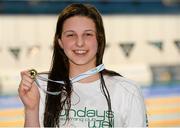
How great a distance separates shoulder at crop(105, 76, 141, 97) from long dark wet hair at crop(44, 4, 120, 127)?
0.10 ft

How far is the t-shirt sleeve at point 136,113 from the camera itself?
156cm

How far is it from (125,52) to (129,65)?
300 mm

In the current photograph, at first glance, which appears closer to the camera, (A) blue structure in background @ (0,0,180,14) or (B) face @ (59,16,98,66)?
(B) face @ (59,16,98,66)

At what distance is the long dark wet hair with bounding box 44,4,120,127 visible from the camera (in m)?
1.57

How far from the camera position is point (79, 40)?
1581 millimetres

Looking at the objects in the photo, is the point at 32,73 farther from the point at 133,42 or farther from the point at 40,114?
the point at 133,42

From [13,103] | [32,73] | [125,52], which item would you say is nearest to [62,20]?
[32,73]

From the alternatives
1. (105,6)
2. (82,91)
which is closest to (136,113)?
(82,91)

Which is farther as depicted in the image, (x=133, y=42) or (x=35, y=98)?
(x=133, y=42)

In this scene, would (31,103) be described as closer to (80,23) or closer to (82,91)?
(82,91)

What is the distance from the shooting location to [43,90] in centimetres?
161

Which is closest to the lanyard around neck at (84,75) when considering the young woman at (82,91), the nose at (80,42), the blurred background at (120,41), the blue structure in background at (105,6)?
the young woman at (82,91)

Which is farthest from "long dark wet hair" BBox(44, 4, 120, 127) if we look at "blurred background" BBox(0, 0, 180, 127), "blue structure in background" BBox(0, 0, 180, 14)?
"blue structure in background" BBox(0, 0, 180, 14)

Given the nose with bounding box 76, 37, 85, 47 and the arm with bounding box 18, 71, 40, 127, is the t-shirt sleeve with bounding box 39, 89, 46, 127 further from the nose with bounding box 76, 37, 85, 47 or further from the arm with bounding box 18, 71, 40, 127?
the nose with bounding box 76, 37, 85, 47
